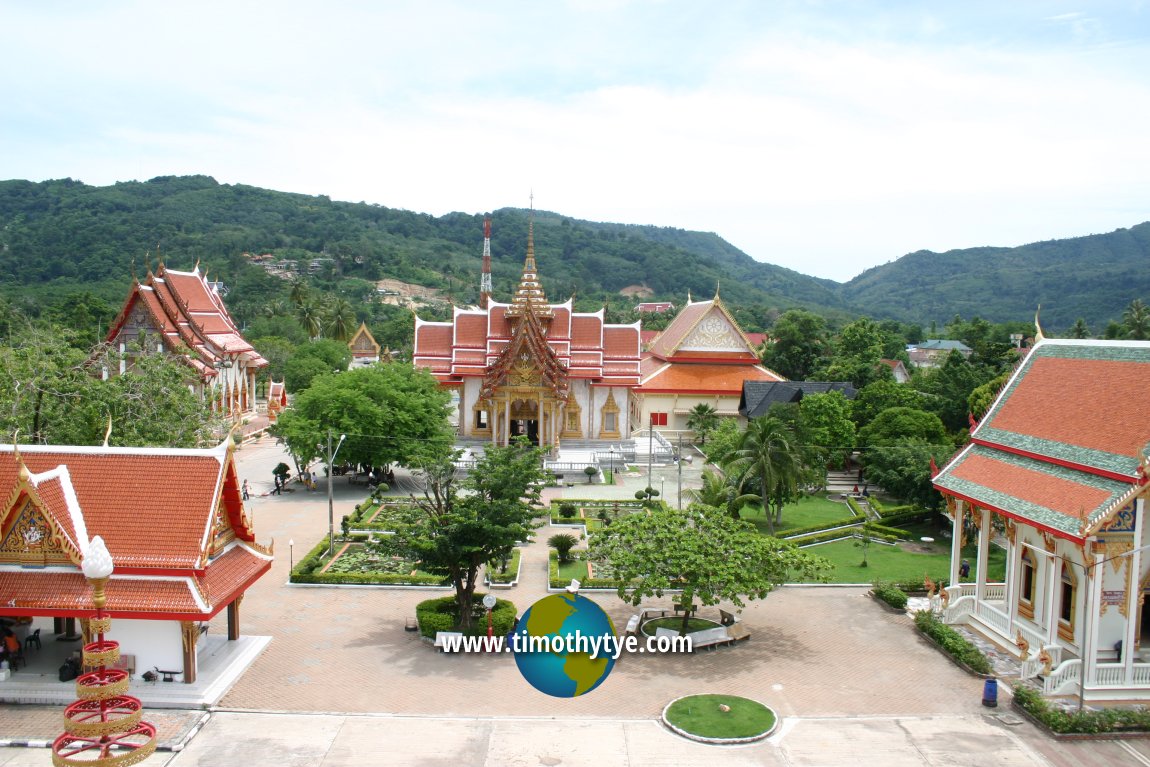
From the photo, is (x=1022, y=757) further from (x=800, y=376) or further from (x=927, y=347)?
(x=927, y=347)

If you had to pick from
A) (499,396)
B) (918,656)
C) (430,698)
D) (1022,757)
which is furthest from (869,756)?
(499,396)

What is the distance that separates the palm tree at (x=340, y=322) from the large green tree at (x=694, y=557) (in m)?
64.4

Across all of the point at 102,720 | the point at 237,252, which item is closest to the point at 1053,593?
the point at 102,720

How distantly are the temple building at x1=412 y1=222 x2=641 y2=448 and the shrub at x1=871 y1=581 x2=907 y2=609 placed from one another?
2090 cm

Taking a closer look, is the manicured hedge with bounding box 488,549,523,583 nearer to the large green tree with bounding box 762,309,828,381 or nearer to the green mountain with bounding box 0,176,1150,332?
the large green tree with bounding box 762,309,828,381

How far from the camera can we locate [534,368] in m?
42.5

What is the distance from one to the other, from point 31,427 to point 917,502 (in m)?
29.2

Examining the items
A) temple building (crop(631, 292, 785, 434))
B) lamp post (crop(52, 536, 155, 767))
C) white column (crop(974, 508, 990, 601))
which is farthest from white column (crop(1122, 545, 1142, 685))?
temple building (crop(631, 292, 785, 434))

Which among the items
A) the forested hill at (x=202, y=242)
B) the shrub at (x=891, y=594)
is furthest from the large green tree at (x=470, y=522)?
the forested hill at (x=202, y=242)

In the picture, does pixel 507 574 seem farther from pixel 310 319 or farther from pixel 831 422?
pixel 310 319

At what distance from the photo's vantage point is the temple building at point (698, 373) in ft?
167

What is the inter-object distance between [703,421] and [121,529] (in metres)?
34.2

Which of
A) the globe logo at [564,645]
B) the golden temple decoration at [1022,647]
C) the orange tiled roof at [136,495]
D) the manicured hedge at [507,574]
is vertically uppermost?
the orange tiled roof at [136,495]

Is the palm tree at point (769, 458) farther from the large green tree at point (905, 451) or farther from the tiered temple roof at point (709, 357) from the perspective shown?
the tiered temple roof at point (709, 357)
